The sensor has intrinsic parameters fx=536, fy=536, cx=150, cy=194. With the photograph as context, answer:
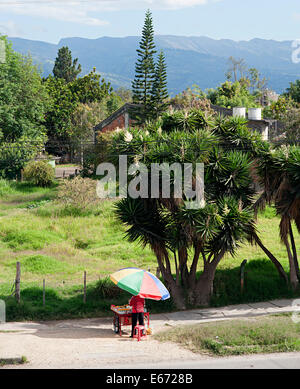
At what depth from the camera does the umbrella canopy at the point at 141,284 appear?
13.3 metres

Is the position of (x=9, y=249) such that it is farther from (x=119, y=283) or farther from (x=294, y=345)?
(x=294, y=345)

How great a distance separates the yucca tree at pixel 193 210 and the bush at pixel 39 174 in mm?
23516

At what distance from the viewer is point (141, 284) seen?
13469mm

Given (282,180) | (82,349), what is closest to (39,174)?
(282,180)

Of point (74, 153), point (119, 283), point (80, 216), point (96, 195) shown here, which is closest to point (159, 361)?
point (119, 283)

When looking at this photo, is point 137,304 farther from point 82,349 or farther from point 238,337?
point 238,337

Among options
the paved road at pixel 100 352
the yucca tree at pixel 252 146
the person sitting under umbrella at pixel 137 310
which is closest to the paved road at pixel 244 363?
the paved road at pixel 100 352

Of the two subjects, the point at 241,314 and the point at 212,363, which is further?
the point at 241,314

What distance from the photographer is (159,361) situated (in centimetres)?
1109

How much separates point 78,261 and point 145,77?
30.1 m

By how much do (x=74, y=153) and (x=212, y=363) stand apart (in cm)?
5592

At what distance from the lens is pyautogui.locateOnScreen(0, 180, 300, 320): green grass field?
56.6ft

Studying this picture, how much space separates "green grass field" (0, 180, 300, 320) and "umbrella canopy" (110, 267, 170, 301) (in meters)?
3.43
